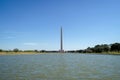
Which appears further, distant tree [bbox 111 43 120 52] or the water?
distant tree [bbox 111 43 120 52]

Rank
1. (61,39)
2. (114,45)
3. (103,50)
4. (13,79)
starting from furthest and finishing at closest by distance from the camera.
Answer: (103,50)
(114,45)
(61,39)
(13,79)

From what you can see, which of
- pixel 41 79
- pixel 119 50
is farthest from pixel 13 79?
pixel 119 50

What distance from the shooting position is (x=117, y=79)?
24344mm

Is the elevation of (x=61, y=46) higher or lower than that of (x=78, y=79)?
higher

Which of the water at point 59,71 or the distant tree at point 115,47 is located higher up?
the distant tree at point 115,47

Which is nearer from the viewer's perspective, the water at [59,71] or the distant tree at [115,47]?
the water at [59,71]

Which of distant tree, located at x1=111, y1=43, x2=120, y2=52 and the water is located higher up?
distant tree, located at x1=111, y1=43, x2=120, y2=52

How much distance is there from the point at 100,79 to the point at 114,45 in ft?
544

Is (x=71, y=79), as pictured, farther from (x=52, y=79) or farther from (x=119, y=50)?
(x=119, y=50)

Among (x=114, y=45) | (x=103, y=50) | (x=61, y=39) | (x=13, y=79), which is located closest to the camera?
(x=13, y=79)

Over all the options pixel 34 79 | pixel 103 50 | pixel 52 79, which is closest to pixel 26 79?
pixel 34 79

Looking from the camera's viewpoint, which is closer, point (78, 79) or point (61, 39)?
point (78, 79)

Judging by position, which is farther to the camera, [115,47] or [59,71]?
[115,47]

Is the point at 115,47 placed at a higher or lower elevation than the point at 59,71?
higher
